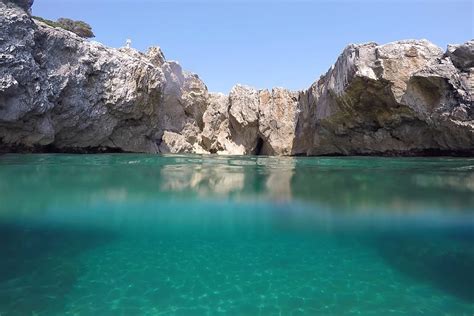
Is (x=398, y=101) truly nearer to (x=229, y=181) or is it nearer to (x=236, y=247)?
(x=229, y=181)

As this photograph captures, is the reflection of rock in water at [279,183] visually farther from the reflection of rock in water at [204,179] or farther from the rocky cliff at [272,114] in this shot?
the rocky cliff at [272,114]

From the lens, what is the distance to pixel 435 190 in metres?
16.3

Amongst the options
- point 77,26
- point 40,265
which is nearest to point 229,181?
point 40,265

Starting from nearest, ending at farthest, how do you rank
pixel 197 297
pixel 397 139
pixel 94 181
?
pixel 197 297 < pixel 94 181 < pixel 397 139

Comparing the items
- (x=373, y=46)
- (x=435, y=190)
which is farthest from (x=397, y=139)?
(x=435, y=190)

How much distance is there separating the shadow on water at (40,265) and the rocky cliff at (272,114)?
667 inches

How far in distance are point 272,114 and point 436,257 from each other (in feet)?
120

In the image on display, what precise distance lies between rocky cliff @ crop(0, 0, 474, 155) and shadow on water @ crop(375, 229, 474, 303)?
19.0 meters

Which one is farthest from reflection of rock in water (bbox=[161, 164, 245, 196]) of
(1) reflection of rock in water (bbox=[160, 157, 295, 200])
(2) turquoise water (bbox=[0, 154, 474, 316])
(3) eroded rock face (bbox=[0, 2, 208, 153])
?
(3) eroded rock face (bbox=[0, 2, 208, 153])

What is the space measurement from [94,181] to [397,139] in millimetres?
25552

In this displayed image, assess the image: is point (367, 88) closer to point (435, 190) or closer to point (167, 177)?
point (435, 190)

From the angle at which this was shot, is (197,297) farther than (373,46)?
No

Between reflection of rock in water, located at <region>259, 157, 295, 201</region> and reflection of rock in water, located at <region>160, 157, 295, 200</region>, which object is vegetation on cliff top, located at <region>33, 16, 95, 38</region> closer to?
reflection of rock in water, located at <region>160, 157, 295, 200</region>

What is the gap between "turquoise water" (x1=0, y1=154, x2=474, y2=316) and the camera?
6508 mm
